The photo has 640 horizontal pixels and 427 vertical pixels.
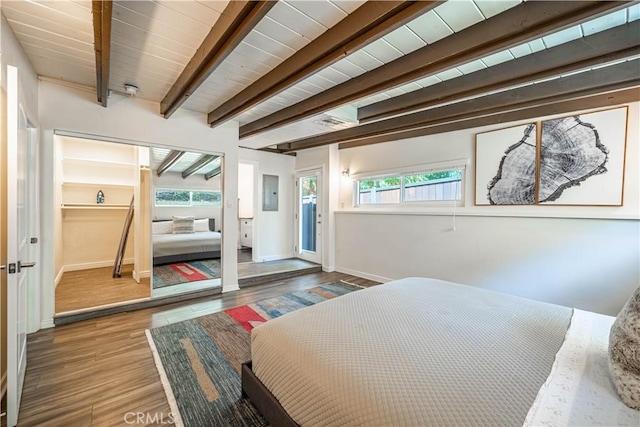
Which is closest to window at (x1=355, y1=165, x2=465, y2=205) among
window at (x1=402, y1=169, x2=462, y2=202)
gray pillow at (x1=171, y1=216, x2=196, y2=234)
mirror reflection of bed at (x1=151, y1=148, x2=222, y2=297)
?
window at (x1=402, y1=169, x2=462, y2=202)

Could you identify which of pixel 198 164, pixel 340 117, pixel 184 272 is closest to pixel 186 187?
pixel 198 164

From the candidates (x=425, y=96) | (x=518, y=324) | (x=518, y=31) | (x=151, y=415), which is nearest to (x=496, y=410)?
(x=518, y=324)

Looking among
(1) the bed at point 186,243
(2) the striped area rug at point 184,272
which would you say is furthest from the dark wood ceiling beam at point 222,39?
(2) the striped area rug at point 184,272

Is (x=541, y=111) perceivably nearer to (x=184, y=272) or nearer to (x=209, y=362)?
(x=209, y=362)

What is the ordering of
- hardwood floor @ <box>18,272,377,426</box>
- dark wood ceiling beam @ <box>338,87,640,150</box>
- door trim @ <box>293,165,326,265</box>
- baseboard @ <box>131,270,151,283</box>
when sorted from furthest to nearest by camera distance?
door trim @ <box>293,165,326,265</box>, baseboard @ <box>131,270,151,283</box>, dark wood ceiling beam @ <box>338,87,640,150</box>, hardwood floor @ <box>18,272,377,426</box>

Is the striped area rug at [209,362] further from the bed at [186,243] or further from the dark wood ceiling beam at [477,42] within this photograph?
the dark wood ceiling beam at [477,42]

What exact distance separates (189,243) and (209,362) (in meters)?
2.41

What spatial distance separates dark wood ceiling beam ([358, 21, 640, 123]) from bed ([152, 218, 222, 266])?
124 inches

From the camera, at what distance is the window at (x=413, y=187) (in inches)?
146

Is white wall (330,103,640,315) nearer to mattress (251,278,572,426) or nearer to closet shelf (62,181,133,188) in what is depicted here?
mattress (251,278,572,426)

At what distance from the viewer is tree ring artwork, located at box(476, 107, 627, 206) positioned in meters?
2.54

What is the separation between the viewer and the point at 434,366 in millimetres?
1109

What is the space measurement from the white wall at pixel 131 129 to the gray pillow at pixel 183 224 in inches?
21.2

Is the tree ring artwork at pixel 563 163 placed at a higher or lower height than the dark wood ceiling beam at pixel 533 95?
lower
